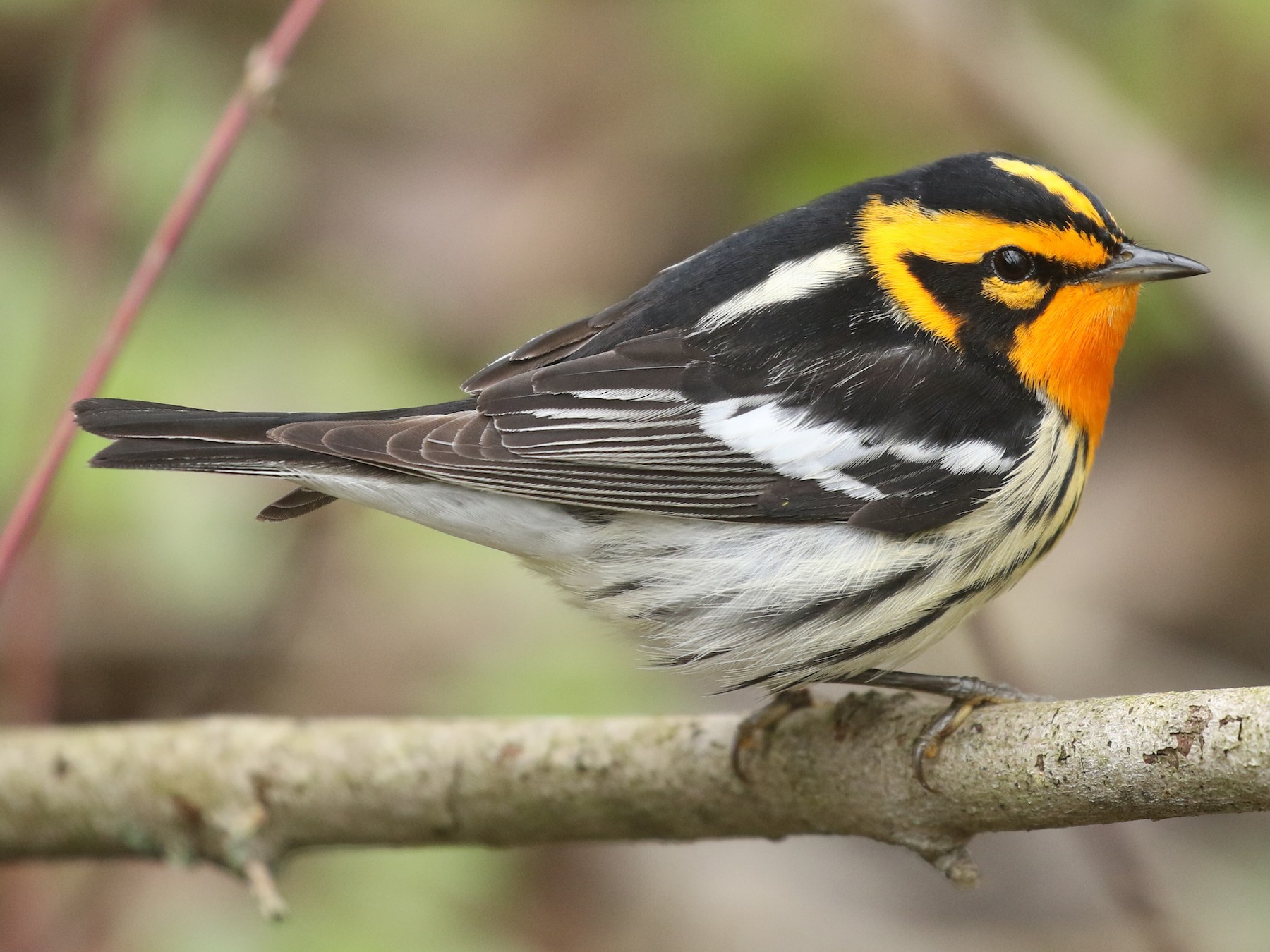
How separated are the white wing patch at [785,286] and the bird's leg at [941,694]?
0.82 metres

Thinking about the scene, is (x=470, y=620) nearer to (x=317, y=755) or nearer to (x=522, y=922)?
(x=522, y=922)

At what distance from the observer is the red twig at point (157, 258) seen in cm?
274

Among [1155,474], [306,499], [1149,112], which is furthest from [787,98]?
[306,499]

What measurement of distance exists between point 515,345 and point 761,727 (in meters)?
2.81

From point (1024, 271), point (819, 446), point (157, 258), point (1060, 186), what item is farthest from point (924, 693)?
point (157, 258)

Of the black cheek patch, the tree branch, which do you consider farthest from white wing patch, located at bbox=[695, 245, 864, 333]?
the tree branch

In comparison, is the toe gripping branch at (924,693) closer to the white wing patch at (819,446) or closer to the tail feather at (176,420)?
the white wing patch at (819,446)

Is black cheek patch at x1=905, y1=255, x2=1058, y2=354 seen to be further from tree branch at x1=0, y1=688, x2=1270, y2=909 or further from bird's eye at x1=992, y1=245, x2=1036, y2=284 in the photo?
tree branch at x1=0, y1=688, x2=1270, y2=909

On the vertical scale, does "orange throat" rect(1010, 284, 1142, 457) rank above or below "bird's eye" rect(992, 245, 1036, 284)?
below

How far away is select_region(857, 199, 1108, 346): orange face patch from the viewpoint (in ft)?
10.2

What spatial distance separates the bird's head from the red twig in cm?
133

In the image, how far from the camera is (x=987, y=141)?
6.04m

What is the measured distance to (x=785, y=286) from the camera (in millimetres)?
3232

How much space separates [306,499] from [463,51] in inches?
207
